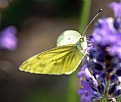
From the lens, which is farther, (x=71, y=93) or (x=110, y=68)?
(x=71, y=93)

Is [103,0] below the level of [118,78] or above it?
above

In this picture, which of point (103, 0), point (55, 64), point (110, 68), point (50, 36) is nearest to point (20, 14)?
point (50, 36)

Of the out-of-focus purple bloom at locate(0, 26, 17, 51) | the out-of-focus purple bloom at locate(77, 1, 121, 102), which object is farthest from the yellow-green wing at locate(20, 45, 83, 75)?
the out-of-focus purple bloom at locate(0, 26, 17, 51)

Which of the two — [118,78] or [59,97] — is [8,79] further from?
[118,78]

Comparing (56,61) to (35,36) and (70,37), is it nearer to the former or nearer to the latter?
(70,37)

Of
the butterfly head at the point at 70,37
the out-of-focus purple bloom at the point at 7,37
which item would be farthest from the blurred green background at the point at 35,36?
the butterfly head at the point at 70,37

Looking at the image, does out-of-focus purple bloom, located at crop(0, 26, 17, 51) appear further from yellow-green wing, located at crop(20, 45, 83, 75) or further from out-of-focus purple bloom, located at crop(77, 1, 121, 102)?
out-of-focus purple bloom, located at crop(77, 1, 121, 102)

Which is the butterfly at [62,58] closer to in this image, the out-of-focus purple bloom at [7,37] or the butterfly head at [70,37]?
the butterfly head at [70,37]
